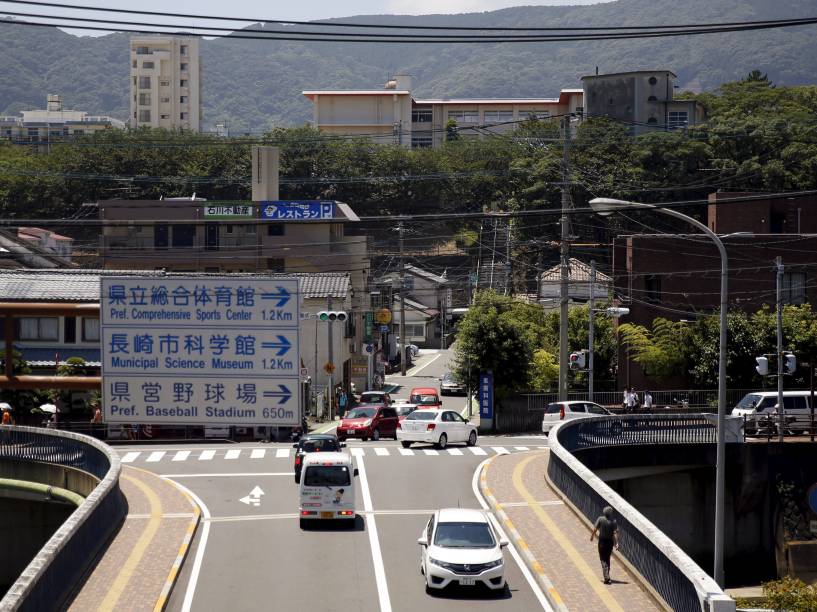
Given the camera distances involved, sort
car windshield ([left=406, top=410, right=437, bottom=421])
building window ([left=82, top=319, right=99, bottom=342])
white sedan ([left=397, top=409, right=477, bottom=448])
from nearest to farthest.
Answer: white sedan ([left=397, top=409, right=477, bottom=448])
car windshield ([left=406, top=410, right=437, bottom=421])
building window ([left=82, top=319, right=99, bottom=342])

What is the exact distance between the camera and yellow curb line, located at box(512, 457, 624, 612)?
21234 millimetres

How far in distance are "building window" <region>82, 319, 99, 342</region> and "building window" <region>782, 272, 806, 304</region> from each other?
3732 centimetres

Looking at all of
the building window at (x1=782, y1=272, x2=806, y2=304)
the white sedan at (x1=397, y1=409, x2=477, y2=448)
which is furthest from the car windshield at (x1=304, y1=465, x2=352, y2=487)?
the building window at (x1=782, y1=272, x2=806, y2=304)

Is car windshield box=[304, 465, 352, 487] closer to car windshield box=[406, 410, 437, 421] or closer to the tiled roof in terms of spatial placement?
car windshield box=[406, 410, 437, 421]

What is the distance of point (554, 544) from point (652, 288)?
1503 inches

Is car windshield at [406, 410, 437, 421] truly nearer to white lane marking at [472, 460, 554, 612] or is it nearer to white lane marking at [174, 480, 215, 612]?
white lane marking at [472, 460, 554, 612]

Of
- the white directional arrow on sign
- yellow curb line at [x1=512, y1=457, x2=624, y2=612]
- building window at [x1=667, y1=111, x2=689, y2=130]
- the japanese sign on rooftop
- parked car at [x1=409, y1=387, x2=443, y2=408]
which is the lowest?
the white directional arrow on sign

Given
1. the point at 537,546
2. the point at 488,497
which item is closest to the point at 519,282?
the point at 488,497

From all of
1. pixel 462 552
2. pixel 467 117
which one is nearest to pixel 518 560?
pixel 462 552

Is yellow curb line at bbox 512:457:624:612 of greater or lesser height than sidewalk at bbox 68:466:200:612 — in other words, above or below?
above

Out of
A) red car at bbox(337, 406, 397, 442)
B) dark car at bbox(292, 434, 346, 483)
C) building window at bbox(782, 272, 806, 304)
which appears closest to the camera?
dark car at bbox(292, 434, 346, 483)

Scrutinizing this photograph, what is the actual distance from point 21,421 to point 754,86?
116911 millimetres

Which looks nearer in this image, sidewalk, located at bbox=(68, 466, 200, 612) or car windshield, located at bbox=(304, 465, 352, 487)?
sidewalk, located at bbox=(68, 466, 200, 612)

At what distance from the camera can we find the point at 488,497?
32250 millimetres
